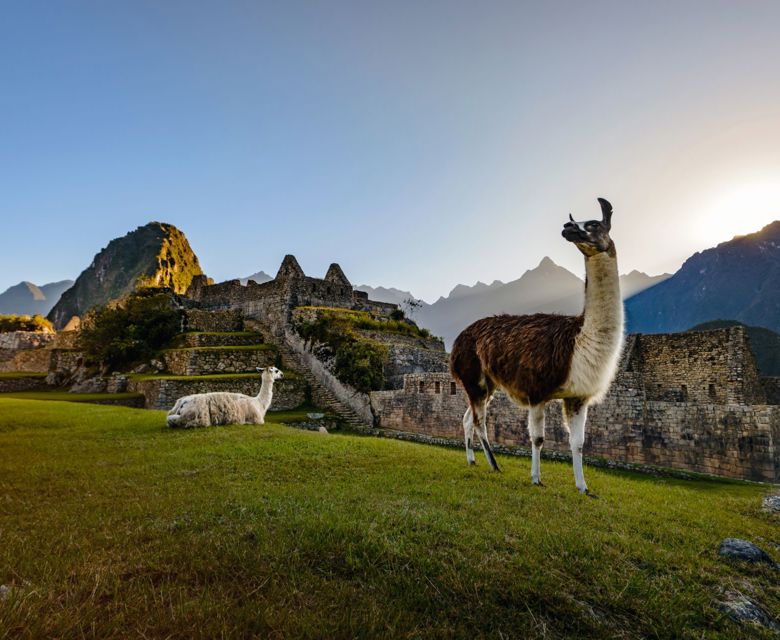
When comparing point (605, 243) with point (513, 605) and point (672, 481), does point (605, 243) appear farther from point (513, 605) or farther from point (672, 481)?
point (672, 481)

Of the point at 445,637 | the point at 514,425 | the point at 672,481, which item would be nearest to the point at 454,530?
the point at 445,637

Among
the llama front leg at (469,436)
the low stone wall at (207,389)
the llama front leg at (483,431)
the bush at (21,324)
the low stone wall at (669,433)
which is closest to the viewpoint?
the llama front leg at (483,431)

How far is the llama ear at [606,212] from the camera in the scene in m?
5.27

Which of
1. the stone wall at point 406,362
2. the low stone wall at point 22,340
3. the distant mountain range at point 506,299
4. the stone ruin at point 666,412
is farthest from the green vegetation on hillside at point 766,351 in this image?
the distant mountain range at point 506,299

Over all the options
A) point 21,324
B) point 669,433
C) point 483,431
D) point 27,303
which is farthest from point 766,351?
point 27,303

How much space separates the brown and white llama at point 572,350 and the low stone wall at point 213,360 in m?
21.1

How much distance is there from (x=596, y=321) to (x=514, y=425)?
10.6m

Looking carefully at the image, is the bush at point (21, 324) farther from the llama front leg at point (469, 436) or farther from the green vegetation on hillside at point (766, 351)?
the green vegetation on hillside at point (766, 351)

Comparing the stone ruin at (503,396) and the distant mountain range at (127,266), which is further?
the distant mountain range at (127,266)

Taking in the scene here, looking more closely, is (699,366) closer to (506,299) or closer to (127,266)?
(127,266)

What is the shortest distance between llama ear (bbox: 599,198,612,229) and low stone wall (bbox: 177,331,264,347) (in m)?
25.5

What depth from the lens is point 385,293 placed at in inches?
7407

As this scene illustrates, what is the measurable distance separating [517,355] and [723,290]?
62708mm

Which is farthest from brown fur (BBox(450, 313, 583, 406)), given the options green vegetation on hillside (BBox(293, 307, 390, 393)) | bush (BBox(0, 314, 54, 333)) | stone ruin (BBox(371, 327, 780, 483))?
bush (BBox(0, 314, 54, 333))
